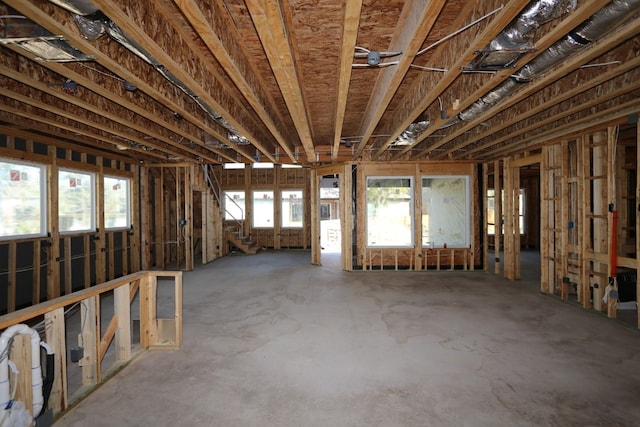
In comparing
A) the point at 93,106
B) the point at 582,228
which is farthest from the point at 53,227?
the point at 582,228

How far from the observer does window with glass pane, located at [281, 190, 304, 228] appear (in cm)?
1226

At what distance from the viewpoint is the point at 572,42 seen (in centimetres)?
239

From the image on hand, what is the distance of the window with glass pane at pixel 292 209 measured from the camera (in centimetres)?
1226

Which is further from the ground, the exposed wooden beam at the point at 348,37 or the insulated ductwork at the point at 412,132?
the insulated ductwork at the point at 412,132

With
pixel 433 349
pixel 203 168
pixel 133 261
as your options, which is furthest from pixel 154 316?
pixel 203 168

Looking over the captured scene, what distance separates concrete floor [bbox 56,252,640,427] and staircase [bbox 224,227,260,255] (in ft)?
18.0

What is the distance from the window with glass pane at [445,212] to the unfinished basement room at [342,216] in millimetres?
51

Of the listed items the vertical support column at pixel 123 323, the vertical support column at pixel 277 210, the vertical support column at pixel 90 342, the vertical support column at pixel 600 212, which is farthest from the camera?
the vertical support column at pixel 277 210

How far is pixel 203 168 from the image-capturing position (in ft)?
29.6

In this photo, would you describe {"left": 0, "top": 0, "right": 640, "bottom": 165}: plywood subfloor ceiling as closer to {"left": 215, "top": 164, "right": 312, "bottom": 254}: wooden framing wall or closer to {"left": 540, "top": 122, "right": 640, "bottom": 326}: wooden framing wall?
{"left": 540, "top": 122, "right": 640, "bottom": 326}: wooden framing wall

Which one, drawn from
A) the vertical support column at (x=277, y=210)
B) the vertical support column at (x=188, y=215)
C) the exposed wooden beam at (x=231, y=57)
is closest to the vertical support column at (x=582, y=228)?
the exposed wooden beam at (x=231, y=57)

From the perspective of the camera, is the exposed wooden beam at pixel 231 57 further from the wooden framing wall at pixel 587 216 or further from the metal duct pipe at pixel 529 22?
the wooden framing wall at pixel 587 216

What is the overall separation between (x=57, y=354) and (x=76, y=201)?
4857 mm

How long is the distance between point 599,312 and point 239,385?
5.30 meters
